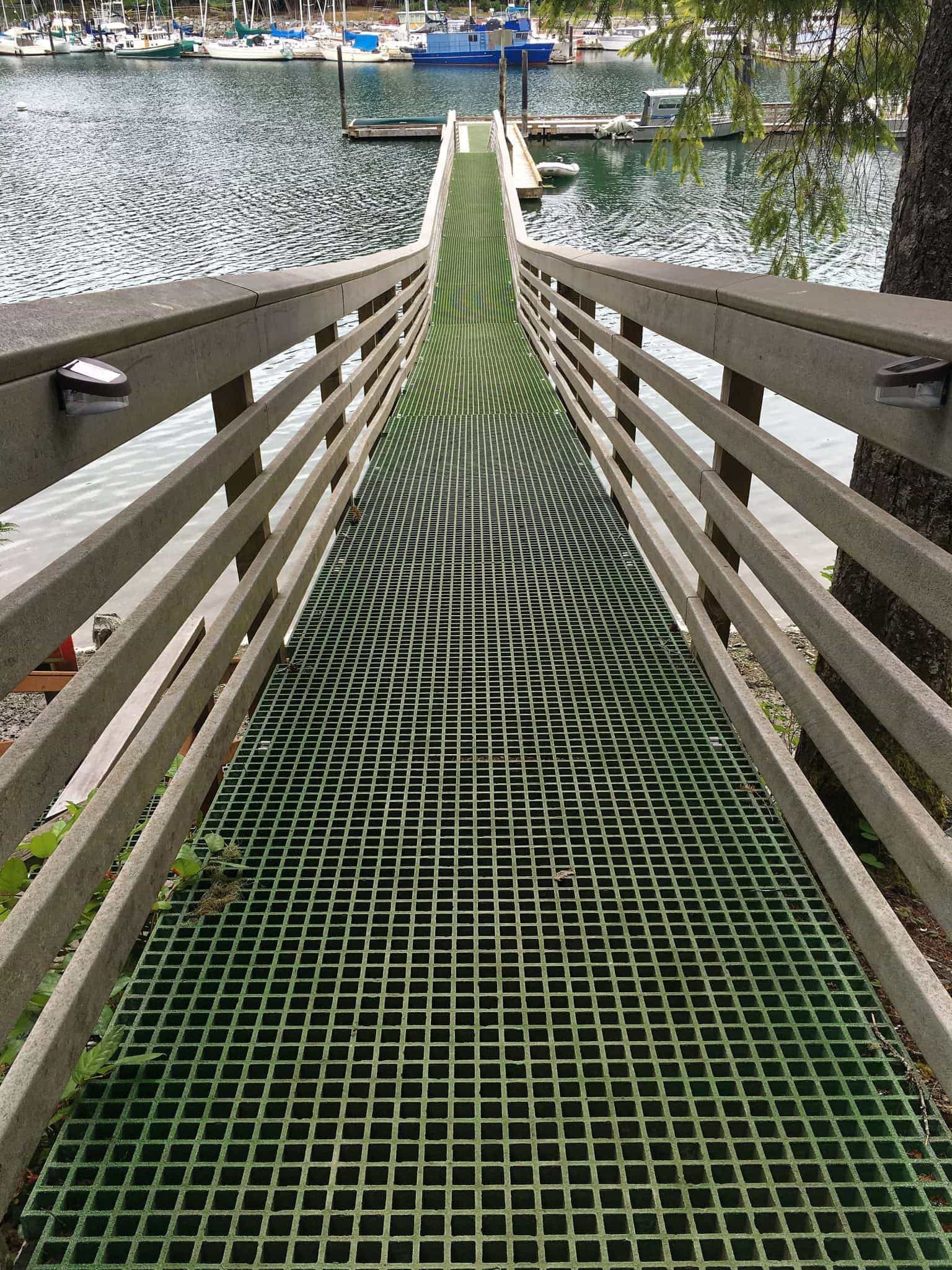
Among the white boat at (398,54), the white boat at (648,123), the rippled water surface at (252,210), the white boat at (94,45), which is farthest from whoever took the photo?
the white boat at (94,45)

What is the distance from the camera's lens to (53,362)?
1448 mm

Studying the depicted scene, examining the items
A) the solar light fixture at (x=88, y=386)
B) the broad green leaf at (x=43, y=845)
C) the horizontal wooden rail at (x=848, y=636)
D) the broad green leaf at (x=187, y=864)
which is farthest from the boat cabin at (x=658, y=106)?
the solar light fixture at (x=88, y=386)

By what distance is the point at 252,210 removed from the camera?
29875mm

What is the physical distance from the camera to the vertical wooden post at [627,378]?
439 centimetres

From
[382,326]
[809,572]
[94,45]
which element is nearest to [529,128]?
[382,326]

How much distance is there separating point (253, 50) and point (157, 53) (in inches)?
401

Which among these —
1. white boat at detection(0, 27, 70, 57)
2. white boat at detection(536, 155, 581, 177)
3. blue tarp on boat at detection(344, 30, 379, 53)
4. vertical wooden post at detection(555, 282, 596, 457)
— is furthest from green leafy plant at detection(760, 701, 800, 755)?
white boat at detection(0, 27, 70, 57)

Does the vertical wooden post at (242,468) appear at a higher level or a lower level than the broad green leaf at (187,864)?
higher

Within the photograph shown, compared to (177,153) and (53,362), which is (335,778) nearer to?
(53,362)

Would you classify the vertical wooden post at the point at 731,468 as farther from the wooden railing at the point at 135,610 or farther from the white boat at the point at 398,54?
the white boat at the point at 398,54

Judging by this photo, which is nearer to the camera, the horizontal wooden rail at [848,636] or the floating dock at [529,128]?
the horizontal wooden rail at [848,636]

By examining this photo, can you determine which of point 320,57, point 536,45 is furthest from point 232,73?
point 536,45

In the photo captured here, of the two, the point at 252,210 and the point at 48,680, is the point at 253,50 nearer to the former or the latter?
the point at 252,210

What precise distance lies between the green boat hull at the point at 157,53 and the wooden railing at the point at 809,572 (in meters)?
110
